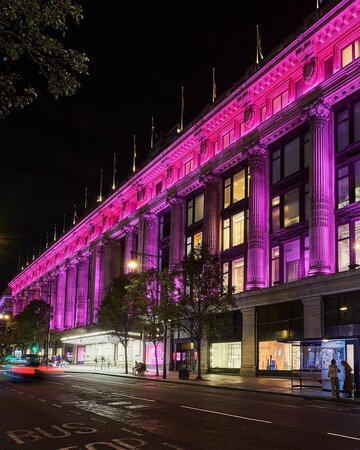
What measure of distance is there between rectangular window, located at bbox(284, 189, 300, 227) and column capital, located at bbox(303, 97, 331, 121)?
6249 millimetres

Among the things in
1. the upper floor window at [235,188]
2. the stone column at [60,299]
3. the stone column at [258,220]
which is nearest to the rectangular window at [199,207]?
the upper floor window at [235,188]

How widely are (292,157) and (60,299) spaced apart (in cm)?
7668

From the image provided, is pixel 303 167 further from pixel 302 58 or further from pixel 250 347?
pixel 250 347

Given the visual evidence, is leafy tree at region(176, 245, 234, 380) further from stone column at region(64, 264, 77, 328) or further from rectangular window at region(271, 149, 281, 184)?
stone column at region(64, 264, 77, 328)

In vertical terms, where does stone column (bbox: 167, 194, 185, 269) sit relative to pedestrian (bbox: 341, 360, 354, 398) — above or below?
above

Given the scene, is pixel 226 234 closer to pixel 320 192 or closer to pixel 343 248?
pixel 320 192

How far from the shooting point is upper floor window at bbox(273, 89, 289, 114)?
4534 centimetres

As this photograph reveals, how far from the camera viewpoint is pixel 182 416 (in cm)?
1631

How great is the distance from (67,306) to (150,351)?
4252 cm

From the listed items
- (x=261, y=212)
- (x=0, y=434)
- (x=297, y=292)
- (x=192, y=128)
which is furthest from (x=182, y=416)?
(x=192, y=128)

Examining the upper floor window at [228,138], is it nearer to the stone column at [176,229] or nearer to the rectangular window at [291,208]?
the rectangular window at [291,208]

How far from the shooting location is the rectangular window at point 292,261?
43.1 meters

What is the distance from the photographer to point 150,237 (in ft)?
222

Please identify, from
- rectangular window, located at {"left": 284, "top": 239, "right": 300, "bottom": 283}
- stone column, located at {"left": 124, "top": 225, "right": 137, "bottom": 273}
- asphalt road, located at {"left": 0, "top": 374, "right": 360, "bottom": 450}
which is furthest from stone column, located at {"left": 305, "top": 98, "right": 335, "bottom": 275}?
stone column, located at {"left": 124, "top": 225, "right": 137, "bottom": 273}
